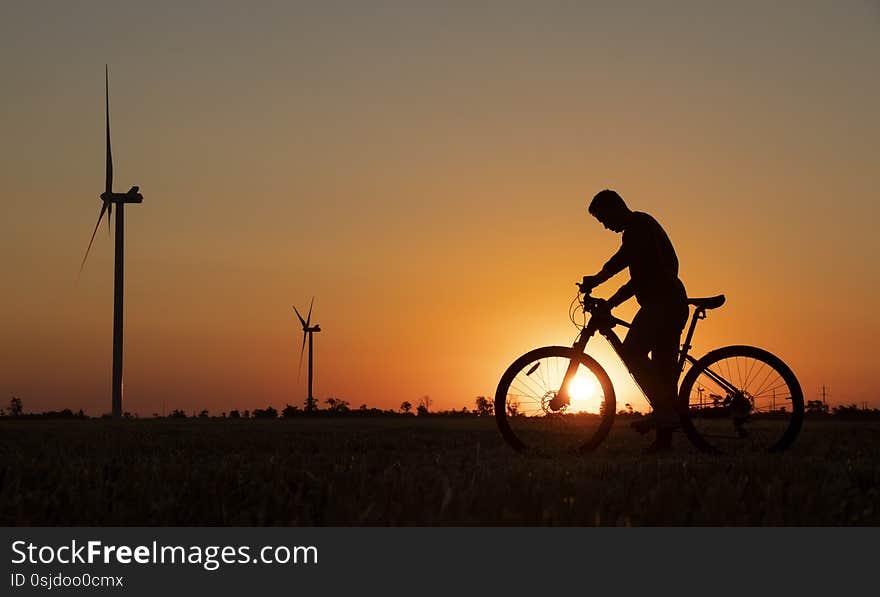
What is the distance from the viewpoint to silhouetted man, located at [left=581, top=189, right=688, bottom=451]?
429 inches

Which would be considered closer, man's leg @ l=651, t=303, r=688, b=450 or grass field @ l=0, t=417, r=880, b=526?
grass field @ l=0, t=417, r=880, b=526

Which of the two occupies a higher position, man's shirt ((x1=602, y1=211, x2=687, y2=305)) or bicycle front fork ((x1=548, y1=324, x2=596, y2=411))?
man's shirt ((x1=602, y1=211, x2=687, y2=305))

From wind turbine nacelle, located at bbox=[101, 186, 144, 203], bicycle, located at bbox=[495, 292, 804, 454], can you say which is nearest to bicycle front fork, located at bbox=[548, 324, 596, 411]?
bicycle, located at bbox=[495, 292, 804, 454]

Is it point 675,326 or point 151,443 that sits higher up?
point 675,326

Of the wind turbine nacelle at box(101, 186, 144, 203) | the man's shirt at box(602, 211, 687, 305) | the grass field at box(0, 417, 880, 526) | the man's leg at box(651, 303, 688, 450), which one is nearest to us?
the grass field at box(0, 417, 880, 526)

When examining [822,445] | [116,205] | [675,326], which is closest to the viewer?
[675,326]

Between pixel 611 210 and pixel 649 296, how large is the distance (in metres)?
1.05

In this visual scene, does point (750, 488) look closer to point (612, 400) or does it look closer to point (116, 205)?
point (612, 400)

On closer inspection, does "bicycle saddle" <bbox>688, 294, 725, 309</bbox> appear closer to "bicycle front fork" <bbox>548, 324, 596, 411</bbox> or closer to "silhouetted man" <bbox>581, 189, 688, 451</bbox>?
"silhouetted man" <bbox>581, 189, 688, 451</bbox>

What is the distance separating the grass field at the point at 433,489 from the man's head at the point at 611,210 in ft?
8.45
